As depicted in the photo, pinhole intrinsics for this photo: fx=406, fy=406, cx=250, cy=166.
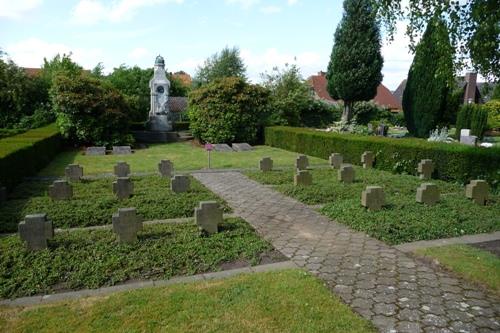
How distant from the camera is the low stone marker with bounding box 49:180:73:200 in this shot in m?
9.70

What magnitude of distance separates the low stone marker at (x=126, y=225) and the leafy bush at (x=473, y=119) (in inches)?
1055

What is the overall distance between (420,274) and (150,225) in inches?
191

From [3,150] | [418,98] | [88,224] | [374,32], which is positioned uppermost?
[374,32]

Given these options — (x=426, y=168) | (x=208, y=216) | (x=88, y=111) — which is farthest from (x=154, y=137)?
(x=208, y=216)

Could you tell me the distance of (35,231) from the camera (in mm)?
6289

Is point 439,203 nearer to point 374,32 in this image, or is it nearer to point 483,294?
point 483,294

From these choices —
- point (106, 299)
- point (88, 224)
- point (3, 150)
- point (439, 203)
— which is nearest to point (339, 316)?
point (106, 299)

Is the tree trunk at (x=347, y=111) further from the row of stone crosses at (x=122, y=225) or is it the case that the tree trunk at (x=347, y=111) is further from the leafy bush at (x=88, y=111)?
the row of stone crosses at (x=122, y=225)

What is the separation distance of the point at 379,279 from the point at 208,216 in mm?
3090

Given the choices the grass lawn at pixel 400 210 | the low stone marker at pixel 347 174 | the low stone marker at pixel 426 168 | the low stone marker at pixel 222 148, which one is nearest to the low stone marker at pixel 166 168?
the grass lawn at pixel 400 210

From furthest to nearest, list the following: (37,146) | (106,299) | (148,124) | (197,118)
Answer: (148,124) < (197,118) < (37,146) < (106,299)

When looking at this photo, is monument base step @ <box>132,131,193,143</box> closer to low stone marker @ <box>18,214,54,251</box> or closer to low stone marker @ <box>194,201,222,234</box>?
low stone marker @ <box>194,201,222,234</box>

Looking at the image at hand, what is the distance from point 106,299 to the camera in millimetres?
4875

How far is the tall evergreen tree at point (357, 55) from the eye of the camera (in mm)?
30156
